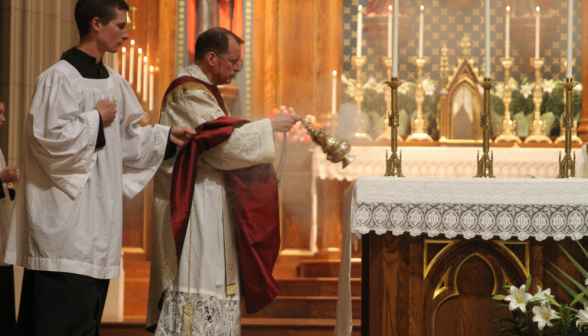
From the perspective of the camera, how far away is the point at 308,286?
5.13m

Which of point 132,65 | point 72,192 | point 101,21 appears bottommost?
point 72,192

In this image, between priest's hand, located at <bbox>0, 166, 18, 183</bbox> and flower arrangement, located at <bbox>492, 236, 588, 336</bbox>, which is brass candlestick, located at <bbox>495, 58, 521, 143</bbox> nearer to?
flower arrangement, located at <bbox>492, 236, 588, 336</bbox>

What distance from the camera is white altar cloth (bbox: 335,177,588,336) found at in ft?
8.92

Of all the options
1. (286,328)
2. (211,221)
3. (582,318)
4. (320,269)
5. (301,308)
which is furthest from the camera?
(320,269)

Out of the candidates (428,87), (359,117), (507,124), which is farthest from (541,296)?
(428,87)

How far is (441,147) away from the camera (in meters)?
5.59

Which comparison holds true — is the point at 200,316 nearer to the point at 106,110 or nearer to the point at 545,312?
the point at 106,110

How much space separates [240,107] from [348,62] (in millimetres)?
1178

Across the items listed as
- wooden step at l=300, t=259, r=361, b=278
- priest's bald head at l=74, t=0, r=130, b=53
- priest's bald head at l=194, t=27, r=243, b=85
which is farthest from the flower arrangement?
wooden step at l=300, t=259, r=361, b=278

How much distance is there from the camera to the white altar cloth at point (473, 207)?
2719 millimetres

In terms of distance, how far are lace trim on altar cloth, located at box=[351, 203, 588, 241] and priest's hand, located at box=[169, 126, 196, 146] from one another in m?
0.81

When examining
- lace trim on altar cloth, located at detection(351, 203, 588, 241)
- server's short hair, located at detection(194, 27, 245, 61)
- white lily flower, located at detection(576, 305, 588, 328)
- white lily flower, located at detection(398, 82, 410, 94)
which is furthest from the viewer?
white lily flower, located at detection(398, 82, 410, 94)

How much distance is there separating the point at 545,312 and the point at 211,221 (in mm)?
1402

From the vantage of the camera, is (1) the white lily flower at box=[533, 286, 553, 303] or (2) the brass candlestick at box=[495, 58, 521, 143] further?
(2) the brass candlestick at box=[495, 58, 521, 143]
